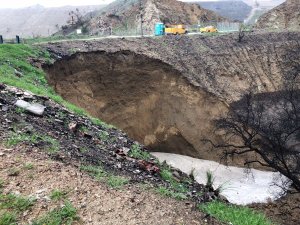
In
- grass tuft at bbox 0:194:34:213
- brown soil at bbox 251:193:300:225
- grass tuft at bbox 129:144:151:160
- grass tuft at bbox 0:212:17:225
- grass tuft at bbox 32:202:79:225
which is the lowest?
brown soil at bbox 251:193:300:225

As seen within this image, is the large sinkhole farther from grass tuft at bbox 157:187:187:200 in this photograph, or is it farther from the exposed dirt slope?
grass tuft at bbox 157:187:187:200

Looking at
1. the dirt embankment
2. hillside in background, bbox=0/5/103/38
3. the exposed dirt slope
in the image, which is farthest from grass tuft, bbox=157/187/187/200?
hillside in background, bbox=0/5/103/38

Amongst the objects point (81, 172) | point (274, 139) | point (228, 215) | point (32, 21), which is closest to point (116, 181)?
point (81, 172)

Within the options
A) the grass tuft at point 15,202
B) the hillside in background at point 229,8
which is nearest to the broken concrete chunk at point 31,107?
the grass tuft at point 15,202

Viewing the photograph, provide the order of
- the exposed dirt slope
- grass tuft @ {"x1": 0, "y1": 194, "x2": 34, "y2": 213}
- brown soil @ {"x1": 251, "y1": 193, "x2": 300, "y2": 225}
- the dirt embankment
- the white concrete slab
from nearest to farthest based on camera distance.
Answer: grass tuft @ {"x1": 0, "y1": 194, "x2": 34, "y2": 213} → the exposed dirt slope → brown soil @ {"x1": 251, "y1": 193, "x2": 300, "y2": 225} → the white concrete slab → the dirt embankment

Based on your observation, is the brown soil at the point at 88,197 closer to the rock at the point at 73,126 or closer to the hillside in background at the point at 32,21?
the rock at the point at 73,126

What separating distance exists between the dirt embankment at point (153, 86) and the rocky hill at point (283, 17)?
15128 millimetres

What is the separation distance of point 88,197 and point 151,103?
18600 mm

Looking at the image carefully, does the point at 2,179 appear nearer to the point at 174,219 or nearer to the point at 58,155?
the point at 58,155

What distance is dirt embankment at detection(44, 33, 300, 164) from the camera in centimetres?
2219

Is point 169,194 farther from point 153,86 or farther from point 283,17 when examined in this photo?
point 283,17

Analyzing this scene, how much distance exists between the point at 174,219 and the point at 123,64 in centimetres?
1822

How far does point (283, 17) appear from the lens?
39.9 meters

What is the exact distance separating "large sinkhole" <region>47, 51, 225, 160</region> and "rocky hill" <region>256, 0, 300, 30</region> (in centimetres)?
1924
